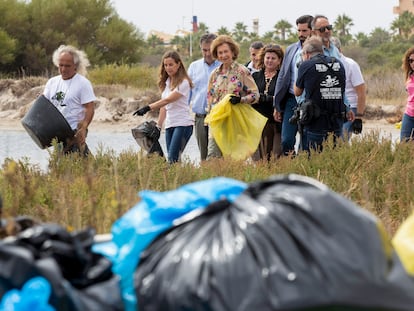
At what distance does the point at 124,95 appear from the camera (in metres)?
A: 30.0

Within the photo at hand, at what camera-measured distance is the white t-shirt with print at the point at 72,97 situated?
30.9 feet

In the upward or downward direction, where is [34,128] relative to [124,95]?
upward

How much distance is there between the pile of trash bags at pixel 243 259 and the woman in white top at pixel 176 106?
7.23m

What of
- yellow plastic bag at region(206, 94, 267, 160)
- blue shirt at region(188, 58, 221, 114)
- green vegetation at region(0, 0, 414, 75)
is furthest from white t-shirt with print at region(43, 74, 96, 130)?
green vegetation at region(0, 0, 414, 75)

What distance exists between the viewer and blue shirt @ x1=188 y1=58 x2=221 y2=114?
422 inches

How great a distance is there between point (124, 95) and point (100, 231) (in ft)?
85.7

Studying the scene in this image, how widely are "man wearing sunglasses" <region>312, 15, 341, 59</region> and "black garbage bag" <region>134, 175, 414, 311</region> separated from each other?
670cm

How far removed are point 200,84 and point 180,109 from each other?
501 mm

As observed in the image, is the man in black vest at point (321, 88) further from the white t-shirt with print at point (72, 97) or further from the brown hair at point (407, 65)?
the white t-shirt with print at point (72, 97)

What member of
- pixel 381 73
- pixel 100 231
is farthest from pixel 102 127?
pixel 100 231

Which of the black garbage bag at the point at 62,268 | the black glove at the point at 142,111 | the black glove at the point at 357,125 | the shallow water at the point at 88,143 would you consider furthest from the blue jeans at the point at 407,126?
the black garbage bag at the point at 62,268

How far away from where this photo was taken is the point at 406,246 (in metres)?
3.09

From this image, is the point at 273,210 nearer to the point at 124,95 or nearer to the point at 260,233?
the point at 260,233

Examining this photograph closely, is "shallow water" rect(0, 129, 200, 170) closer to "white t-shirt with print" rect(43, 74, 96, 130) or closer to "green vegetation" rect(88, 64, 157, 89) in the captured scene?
"white t-shirt with print" rect(43, 74, 96, 130)
